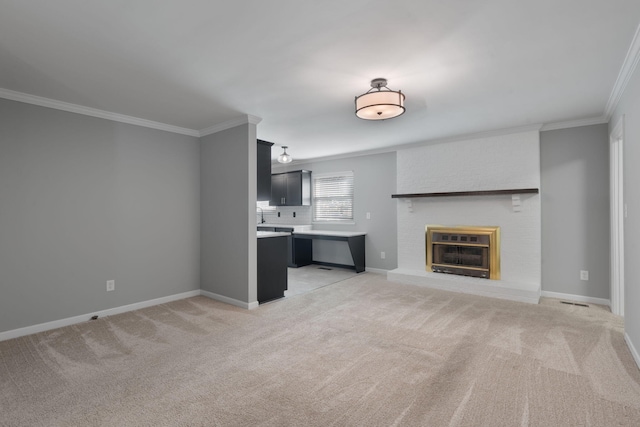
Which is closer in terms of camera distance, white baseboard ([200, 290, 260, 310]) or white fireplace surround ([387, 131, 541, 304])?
white baseboard ([200, 290, 260, 310])

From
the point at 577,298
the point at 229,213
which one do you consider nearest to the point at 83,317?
the point at 229,213

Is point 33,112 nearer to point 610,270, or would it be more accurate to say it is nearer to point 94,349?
point 94,349

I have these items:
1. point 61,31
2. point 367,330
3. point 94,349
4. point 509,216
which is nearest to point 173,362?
point 94,349

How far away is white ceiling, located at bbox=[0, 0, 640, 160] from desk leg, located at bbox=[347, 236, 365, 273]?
108 inches

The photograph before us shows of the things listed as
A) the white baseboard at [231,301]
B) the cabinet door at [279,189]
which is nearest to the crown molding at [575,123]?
the white baseboard at [231,301]

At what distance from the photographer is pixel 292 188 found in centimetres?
712

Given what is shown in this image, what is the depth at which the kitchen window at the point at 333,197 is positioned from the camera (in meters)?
6.58

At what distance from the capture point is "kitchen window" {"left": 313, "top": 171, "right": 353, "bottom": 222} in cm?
658

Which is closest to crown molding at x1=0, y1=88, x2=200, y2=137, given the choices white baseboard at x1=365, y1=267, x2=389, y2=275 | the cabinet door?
the cabinet door

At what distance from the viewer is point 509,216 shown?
15.3 ft

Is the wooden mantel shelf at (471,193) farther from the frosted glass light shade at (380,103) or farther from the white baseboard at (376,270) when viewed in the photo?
the frosted glass light shade at (380,103)

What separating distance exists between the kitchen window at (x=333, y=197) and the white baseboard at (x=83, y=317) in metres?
3.19

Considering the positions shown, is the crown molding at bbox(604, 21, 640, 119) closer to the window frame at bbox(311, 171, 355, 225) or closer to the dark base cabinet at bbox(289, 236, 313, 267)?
the window frame at bbox(311, 171, 355, 225)

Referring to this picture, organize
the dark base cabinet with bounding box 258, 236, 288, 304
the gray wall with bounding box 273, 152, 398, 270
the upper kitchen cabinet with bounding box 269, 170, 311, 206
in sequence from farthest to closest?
the upper kitchen cabinet with bounding box 269, 170, 311, 206, the gray wall with bounding box 273, 152, 398, 270, the dark base cabinet with bounding box 258, 236, 288, 304
